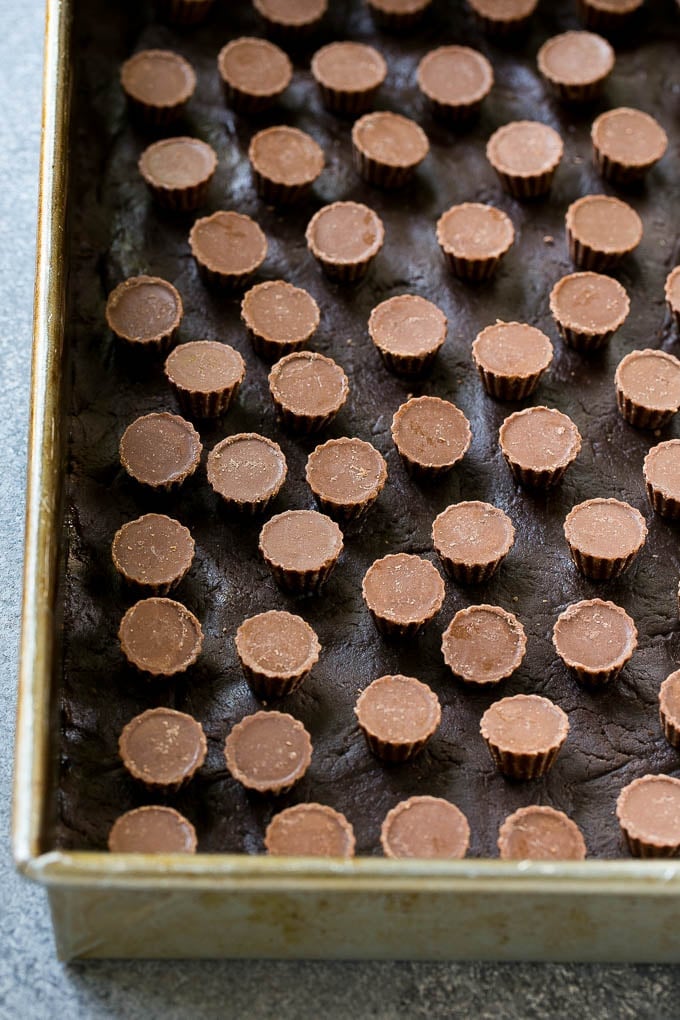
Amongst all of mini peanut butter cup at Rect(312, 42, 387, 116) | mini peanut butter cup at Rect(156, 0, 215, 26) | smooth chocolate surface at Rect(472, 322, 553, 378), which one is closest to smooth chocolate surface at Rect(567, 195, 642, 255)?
smooth chocolate surface at Rect(472, 322, 553, 378)

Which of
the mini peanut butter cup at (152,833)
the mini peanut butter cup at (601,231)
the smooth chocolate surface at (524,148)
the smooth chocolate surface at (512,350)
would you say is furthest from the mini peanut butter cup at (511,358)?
the mini peanut butter cup at (152,833)

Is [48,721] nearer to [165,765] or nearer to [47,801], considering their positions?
[47,801]

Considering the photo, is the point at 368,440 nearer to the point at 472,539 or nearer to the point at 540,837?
the point at 472,539

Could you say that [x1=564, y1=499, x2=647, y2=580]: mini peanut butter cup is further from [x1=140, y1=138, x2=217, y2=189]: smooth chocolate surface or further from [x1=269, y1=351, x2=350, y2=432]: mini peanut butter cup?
[x1=140, y1=138, x2=217, y2=189]: smooth chocolate surface

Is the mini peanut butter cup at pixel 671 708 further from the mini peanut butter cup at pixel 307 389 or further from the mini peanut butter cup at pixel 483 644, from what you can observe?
the mini peanut butter cup at pixel 307 389

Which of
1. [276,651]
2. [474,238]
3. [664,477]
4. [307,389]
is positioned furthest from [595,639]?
[474,238]

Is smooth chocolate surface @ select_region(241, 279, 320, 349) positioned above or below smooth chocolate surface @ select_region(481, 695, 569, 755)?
above

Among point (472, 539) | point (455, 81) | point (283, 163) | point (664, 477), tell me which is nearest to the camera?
point (472, 539)
